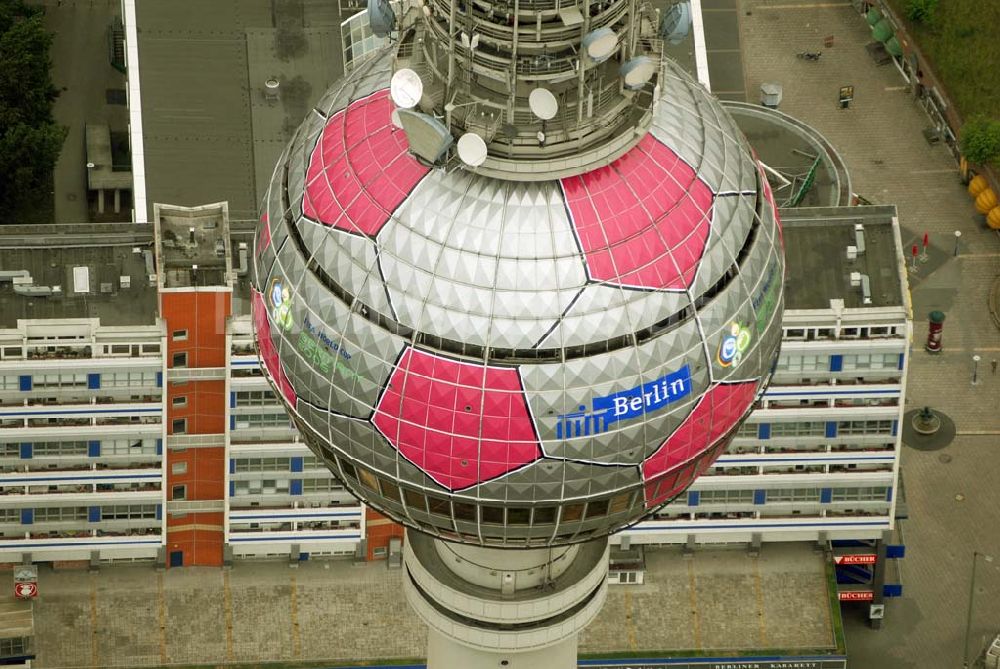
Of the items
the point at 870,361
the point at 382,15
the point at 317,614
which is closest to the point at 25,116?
the point at 317,614

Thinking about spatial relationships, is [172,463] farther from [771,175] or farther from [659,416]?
[659,416]

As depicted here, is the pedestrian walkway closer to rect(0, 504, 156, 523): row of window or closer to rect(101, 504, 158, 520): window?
rect(101, 504, 158, 520): window

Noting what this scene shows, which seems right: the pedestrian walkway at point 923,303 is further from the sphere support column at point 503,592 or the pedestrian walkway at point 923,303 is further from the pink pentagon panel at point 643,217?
the pink pentagon panel at point 643,217

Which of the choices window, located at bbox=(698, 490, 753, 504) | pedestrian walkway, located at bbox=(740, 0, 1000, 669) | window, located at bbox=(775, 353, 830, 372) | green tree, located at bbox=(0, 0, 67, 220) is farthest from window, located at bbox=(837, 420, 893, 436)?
green tree, located at bbox=(0, 0, 67, 220)

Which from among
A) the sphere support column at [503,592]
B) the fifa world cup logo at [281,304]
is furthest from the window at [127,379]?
the fifa world cup logo at [281,304]

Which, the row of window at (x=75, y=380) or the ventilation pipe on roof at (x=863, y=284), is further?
the ventilation pipe on roof at (x=863, y=284)

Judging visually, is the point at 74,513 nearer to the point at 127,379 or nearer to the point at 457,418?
the point at 127,379
